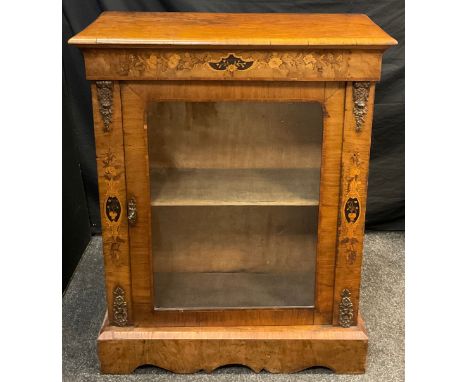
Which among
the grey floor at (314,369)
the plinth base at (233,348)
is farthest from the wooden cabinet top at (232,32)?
the grey floor at (314,369)

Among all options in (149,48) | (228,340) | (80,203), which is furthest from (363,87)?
(80,203)

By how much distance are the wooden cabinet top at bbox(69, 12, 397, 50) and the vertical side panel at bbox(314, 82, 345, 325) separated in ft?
0.38

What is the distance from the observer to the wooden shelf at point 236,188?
1648 millimetres

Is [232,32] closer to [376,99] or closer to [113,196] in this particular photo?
[113,196]

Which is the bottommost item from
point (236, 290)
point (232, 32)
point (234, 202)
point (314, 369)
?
point (314, 369)

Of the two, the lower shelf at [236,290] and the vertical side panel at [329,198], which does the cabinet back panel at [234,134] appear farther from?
the lower shelf at [236,290]

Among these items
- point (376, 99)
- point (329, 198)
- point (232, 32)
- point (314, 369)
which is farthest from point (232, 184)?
point (376, 99)

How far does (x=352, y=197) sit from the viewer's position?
1617 mm

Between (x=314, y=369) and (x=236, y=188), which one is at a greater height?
(x=236, y=188)

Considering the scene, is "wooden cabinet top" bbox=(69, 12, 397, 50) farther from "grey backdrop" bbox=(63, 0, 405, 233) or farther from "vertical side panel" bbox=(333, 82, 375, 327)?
"grey backdrop" bbox=(63, 0, 405, 233)

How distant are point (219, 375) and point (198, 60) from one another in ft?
2.68

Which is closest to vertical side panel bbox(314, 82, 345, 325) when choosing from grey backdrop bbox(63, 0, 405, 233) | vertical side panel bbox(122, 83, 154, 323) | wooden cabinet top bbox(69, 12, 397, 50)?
wooden cabinet top bbox(69, 12, 397, 50)

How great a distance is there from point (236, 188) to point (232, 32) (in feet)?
1.29

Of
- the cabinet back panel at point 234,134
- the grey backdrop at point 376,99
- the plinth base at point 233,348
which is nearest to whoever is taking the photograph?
the cabinet back panel at point 234,134
